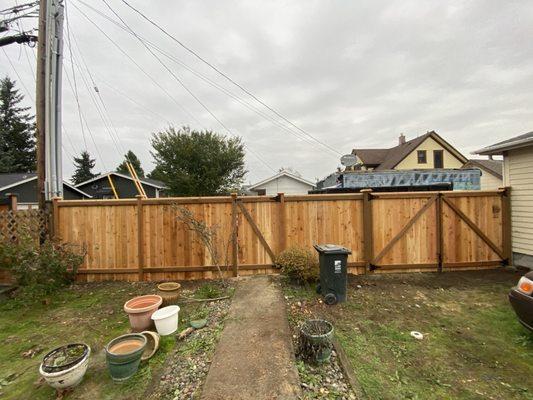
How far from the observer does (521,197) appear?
6102 millimetres

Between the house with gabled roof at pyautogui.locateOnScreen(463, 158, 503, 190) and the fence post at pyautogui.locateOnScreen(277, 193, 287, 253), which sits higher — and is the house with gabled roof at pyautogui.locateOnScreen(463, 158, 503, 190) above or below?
above

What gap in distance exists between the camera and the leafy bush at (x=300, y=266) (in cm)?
507

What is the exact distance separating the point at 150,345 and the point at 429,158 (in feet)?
93.8

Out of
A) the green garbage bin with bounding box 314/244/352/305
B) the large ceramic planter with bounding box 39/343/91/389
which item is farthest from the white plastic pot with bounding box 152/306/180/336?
the green garbage bin with bounding box 314/244/352/305

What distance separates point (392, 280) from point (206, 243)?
413 cm

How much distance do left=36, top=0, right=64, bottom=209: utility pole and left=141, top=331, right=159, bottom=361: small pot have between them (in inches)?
185

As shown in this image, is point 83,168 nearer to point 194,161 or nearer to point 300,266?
point 194,161

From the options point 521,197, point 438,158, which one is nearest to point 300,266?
point 521,197

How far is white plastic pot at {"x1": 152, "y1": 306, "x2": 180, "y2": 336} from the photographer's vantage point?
11.8 ft

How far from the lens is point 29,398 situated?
263 centimetres

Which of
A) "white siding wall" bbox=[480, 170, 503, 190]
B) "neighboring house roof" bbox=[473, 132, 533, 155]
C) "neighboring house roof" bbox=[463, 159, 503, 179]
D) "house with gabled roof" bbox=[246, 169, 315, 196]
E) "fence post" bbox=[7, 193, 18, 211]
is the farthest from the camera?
"house with gabled roof" bbox=[246, 169, 315, 196]

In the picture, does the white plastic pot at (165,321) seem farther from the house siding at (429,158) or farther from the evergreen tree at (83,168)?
the evergreen tree at (83,168)

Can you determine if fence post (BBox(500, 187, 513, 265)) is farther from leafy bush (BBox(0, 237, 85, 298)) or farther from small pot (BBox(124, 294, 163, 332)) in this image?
leafy bush (BBox(0, 237, 85, 298))

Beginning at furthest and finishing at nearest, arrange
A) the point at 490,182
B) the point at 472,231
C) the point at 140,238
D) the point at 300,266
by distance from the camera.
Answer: the point at 490,182 < the point at 472,231 < the point at 140,238 < the point at 300,266
